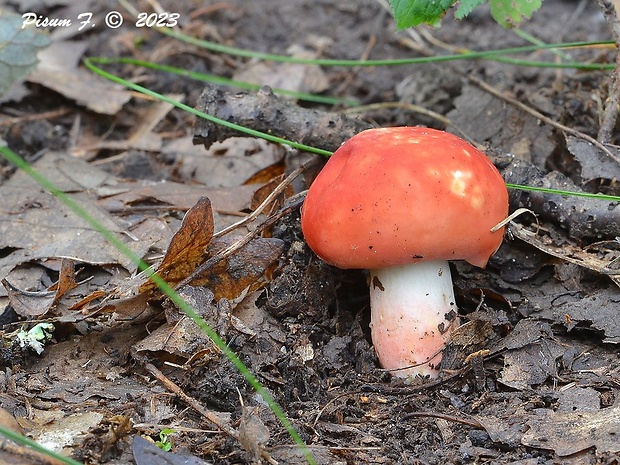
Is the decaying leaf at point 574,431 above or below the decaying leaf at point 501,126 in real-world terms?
below

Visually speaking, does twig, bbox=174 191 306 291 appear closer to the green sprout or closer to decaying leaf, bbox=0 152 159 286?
decaying leaf, bbox=0 152 159 286

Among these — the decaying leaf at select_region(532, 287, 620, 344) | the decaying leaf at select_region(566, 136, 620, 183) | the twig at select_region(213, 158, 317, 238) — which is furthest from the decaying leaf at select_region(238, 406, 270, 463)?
the decaying leaf at select_region(566, 136, 620, 183)

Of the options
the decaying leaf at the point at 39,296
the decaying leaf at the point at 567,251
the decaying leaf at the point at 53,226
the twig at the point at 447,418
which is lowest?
the twig at the point at 447,418

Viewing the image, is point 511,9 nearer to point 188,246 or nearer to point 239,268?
point 239,268

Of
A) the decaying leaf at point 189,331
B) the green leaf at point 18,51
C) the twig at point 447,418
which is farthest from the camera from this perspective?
the green leaf at point 18,51

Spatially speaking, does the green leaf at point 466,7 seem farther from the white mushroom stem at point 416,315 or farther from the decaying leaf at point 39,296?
the decaying leaf at point 39,296

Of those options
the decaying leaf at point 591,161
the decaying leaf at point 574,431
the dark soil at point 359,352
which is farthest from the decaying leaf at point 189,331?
the decaying leaf at point 591,161

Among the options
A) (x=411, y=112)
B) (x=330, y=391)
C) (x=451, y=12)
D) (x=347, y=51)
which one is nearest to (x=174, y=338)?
(x=330, y=391)
